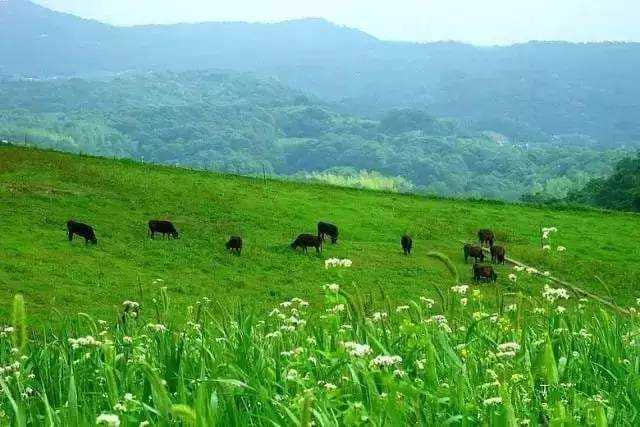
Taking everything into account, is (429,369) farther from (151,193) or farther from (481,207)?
(481,207)

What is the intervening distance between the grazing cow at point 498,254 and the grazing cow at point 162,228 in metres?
20.0

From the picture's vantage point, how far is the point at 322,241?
2071 inches

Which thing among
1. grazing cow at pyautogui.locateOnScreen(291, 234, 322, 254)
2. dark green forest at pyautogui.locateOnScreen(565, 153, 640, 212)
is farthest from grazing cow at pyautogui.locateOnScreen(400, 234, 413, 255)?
dark green forest at pyautogui.locateOnScreen(565, 153, 640, 212)

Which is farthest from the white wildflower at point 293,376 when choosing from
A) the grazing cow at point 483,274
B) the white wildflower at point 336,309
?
the grazing cow at point 483,274

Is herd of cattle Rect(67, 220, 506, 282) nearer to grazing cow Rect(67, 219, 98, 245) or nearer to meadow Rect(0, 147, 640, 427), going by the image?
grazing cow Rect(67, 219, 98, 245)

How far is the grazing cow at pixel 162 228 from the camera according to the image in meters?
49.6

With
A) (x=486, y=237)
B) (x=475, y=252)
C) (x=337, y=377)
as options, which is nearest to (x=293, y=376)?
(x=337, y=377)

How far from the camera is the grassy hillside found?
4044 cm

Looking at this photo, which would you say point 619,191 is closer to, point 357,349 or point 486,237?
point 486,237

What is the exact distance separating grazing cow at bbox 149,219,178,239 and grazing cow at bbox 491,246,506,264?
1998cm

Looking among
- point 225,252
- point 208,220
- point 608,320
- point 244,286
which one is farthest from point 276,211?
point 608,320

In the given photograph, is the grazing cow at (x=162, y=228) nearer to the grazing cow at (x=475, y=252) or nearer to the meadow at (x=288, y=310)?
the meadow at (x=288, y=310)

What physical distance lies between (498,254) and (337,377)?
1929 inches

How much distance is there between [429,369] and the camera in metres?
4.30
